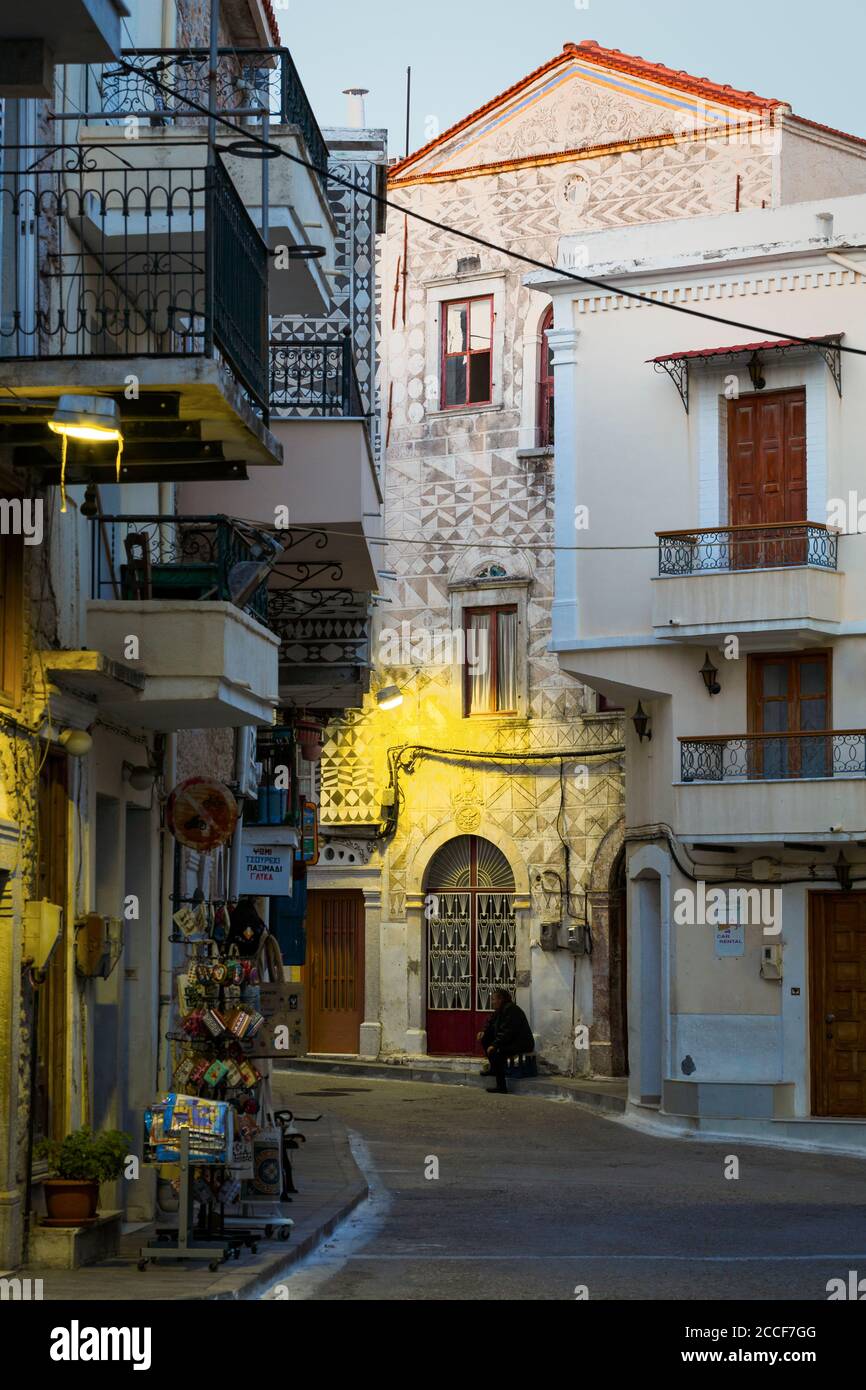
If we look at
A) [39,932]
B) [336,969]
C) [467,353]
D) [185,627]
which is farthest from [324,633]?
[336,969]

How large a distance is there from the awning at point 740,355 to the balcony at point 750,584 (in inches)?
71.9

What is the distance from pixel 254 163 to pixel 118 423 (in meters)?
5.74

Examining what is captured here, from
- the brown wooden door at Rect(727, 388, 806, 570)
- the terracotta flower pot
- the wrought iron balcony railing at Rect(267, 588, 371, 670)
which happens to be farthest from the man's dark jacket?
the terracotta flower pot

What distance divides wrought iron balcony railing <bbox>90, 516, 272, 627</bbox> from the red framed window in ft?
59.9

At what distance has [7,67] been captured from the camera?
10594 mm

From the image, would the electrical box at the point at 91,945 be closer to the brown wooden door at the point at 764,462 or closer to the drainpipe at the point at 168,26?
the drainpipe at the point at 168,26

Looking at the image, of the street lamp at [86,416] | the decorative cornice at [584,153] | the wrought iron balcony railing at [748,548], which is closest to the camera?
the street lamp at [86,416]

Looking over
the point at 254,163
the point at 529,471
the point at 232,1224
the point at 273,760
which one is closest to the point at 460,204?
the point at 529,471

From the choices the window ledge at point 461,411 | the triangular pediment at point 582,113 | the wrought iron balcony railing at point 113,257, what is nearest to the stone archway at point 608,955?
the window ledge at point 461,411

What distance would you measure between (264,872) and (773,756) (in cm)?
664

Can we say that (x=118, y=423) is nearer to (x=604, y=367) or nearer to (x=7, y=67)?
(x=7, y=67)

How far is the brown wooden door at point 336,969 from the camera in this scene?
34688mm

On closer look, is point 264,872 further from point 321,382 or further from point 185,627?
point 185,627

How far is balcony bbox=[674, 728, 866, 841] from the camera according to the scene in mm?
24562
